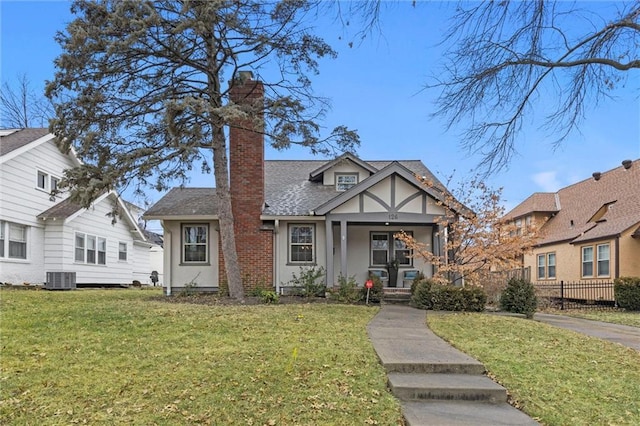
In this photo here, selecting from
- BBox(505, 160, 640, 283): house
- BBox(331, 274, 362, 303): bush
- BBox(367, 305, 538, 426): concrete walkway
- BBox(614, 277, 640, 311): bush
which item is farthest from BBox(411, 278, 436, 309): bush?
BBox(614, 277, 640, 311): bush

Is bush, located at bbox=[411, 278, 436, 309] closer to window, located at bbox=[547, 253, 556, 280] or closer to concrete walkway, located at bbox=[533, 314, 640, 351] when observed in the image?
concrete walkway, located at bbox=[533, 314, 640, 351]

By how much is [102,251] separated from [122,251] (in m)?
2.20

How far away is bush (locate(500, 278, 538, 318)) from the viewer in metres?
12.2

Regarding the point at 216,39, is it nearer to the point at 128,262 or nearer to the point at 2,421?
the point at 2,421

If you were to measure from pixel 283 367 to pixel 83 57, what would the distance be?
33.6 feet

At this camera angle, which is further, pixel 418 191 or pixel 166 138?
pixel 418 191

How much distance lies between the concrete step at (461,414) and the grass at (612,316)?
9817 millimetres

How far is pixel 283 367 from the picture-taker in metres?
5.85

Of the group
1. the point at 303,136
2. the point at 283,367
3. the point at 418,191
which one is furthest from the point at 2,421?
the point at 418,191

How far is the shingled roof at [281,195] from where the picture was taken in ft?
50.4

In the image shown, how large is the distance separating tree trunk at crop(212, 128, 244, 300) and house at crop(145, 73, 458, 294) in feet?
3.94

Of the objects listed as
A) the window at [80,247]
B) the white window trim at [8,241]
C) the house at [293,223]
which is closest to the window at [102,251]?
the window at [80,247]

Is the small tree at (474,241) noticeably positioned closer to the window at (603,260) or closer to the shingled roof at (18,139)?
the window at (603,260)

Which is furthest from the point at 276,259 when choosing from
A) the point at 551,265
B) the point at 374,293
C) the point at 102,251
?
the point at 551,265
